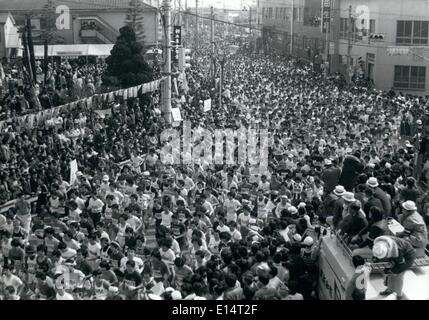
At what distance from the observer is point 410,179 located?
12.4 metres

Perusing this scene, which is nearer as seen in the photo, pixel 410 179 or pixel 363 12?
pixel 410 179

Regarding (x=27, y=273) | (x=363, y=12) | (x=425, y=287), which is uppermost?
(x=363, y=12)

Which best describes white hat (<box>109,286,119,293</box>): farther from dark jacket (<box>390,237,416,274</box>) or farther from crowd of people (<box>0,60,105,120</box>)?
crowd of people (<box>0,60,105,120</box>)

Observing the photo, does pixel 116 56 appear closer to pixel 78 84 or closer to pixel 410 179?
pixel 78 84

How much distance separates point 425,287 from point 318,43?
166 ft

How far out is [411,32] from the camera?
39719 millimetres

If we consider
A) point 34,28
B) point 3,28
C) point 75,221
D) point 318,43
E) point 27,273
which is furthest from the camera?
point 318,43

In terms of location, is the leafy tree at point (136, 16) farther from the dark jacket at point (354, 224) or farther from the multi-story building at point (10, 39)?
the dark jacket at point (354, 224)

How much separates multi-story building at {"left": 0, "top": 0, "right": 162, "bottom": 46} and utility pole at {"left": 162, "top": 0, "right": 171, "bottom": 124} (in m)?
22.9

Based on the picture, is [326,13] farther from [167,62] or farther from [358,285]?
[358,285]

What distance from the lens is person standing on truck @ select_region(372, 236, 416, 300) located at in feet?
25.8

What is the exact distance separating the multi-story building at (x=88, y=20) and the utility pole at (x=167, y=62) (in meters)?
22.9

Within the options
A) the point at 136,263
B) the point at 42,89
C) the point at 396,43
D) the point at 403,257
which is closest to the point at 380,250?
the point at 403,257

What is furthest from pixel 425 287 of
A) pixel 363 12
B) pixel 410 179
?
pixel 363 12
